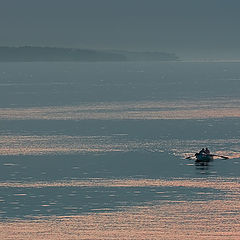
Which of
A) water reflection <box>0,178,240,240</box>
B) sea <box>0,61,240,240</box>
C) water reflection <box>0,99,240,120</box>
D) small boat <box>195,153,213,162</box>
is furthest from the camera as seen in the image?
water reflection <box>0,99,240,120</box>

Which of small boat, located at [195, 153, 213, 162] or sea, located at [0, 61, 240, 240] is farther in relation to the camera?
small boat, located at [195, 153, 213, 162]

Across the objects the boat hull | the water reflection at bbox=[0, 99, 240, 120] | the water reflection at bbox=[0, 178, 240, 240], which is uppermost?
the water reflection at bbox=[0, 99, 240, 120]

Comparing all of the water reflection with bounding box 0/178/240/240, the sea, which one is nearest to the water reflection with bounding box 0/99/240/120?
the sea

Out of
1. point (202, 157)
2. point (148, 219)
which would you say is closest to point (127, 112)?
point (202, 157)

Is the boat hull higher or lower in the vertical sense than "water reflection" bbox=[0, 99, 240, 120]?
lower

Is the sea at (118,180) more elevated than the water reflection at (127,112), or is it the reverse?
the water reflection at (127,112)

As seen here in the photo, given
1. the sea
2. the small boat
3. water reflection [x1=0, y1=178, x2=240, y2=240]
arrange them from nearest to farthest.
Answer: water reflection [x1=0, y1=178, x2=240, y2=240] → the sea → the small boat

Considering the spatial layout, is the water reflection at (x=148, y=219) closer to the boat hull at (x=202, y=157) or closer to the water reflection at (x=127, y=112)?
the boat hull at (x=202, y=157)

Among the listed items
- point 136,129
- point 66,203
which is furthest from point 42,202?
point 136,129

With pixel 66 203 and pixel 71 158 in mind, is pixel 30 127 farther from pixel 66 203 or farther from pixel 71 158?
pixel 66 203

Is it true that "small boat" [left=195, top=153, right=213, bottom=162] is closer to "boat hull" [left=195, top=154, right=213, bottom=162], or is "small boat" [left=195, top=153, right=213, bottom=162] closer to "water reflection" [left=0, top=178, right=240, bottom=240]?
"boat hull" [left=195, top=154, right=213, bottom=162]

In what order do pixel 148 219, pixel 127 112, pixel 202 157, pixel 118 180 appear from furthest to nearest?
1. pixel 127 112
2. pixel 202 157
3. pixel 118 180
4. pixel 148 219

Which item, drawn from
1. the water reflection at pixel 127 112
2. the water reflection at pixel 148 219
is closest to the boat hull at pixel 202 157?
the water reflection at pixel 148 219

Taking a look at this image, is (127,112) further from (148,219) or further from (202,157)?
(148,219)
